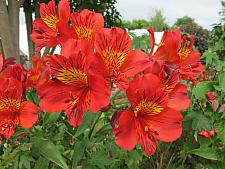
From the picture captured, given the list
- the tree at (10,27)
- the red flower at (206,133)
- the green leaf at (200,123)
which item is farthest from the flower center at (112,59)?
the tree at (10,27)

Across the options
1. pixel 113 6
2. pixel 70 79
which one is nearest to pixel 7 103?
pixel 70 79

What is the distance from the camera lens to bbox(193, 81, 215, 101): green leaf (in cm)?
163

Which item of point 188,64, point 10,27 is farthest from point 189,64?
point 10,27

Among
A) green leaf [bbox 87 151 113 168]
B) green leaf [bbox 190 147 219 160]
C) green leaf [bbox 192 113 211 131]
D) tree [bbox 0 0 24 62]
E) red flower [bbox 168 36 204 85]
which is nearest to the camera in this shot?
red flower [bbox 168 36 204 85]

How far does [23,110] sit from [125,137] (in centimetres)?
31

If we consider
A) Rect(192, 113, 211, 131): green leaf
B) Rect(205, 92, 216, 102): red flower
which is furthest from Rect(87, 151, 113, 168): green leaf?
Rect(205, 92, 216, 102): red flower

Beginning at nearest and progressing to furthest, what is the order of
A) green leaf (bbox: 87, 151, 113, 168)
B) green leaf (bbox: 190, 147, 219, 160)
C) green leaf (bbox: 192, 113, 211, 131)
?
green leaf (bbox: 87, 151, 113, 168) → green leaf (bbox: 192, 113, 211, 131) → green leaf (bbox: 190, 147, 219, 160)

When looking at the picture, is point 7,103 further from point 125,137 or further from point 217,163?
point 217,163

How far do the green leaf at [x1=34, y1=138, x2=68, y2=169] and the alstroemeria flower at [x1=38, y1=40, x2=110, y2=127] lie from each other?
20 cm

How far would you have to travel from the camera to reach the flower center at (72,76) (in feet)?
3.52

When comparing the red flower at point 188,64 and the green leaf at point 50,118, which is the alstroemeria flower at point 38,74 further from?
the red flower at point 188,64

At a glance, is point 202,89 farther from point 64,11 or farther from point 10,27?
point 10,27

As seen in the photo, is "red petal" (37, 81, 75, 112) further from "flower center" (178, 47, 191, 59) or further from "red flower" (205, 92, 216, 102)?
"red flower" (205, 92, 216, 102)

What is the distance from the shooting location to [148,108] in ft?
3.61
